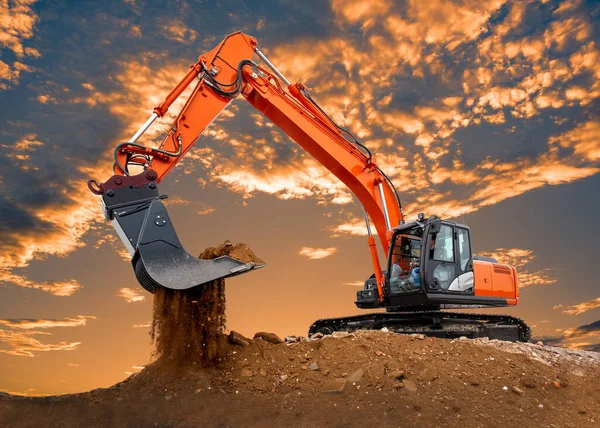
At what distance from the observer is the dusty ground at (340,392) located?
638 cm

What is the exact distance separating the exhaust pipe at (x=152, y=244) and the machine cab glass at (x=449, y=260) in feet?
14.4

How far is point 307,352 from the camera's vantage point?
25.9 feet

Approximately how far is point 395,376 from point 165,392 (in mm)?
3270

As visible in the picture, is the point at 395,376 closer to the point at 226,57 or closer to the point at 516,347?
the point at 516,347

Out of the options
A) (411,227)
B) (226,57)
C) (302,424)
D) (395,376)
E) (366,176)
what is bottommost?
(302,424)

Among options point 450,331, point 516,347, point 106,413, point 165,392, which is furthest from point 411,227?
point 106,413

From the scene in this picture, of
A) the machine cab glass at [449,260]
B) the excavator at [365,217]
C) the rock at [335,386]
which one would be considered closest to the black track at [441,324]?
the excavator at [365,217]

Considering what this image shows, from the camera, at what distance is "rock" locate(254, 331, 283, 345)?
8.36m

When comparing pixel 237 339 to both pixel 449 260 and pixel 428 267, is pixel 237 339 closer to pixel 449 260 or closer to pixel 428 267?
pixel 428 267

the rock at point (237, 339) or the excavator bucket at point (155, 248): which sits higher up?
the excavator bucket at point (155, 248)

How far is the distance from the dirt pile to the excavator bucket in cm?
38

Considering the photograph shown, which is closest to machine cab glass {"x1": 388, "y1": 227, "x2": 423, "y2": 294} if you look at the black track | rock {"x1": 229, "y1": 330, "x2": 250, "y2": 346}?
the black track

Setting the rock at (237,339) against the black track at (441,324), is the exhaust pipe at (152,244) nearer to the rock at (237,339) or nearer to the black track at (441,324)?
the rock at (237,339)

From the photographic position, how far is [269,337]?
8414mm
